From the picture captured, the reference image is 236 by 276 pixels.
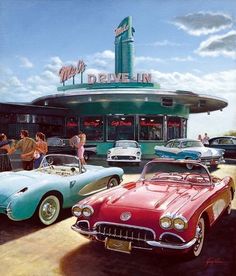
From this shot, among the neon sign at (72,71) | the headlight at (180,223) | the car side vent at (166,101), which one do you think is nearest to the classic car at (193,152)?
the car side vent at (166,101)

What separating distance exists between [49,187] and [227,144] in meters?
12.2

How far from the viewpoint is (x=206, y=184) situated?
467 cm

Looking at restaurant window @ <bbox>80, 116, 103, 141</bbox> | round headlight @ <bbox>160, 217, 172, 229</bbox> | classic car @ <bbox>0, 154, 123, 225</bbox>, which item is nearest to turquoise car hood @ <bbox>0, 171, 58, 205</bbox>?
classic car @ <bbox>0, 154, 123, 225</bbox>

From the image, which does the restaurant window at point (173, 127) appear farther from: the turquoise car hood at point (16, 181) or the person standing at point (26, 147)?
the turquoise car hood at point (16, 181)

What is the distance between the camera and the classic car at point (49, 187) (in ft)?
15.4

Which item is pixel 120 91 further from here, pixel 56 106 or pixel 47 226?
pixel 47 226

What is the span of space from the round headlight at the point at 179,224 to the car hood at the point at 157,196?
0.49ft

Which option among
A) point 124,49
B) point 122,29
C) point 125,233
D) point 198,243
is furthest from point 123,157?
point 122,29

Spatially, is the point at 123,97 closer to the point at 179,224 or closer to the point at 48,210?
Result: the point at 48,210

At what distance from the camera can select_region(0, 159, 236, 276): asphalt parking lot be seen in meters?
3.46

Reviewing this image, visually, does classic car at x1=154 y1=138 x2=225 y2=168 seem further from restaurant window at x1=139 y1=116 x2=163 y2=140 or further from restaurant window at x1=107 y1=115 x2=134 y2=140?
restaurant window at x1=107 y1=115 x2=134 y2=140

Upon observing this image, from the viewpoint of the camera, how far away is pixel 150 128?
19.9 m

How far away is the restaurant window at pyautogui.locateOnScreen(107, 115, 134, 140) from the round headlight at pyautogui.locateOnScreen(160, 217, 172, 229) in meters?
16.2

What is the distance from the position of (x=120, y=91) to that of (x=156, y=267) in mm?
15086
